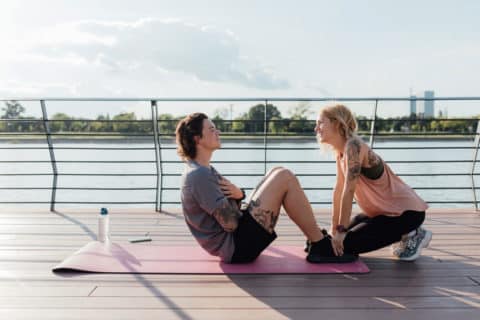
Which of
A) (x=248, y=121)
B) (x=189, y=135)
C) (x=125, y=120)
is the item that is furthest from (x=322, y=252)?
(x=125, y=120)

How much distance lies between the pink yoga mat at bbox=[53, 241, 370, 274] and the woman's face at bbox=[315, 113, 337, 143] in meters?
0.75

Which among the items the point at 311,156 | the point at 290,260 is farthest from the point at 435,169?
the point at 290,260

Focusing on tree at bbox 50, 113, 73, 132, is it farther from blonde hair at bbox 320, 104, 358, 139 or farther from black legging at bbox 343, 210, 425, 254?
black legging at bbox 343, 210, 425, 254

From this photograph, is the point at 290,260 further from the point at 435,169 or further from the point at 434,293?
the point at 435,169

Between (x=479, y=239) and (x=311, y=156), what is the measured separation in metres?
16.3

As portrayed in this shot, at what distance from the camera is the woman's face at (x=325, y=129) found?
9.76 feet

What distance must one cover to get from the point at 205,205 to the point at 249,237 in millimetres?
333

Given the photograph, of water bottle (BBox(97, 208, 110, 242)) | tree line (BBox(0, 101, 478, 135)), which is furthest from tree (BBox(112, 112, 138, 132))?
water bottle (BBox(97, 208, 110, 242))

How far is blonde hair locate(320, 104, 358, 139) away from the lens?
296cm

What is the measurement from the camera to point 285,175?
2785mm

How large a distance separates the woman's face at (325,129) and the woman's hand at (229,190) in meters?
0.61

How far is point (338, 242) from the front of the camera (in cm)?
294

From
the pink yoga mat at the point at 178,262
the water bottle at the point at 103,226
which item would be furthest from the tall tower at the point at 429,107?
the water bottle at the point at 103,226

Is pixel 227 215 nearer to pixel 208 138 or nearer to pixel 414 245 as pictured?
pixel 208 138
